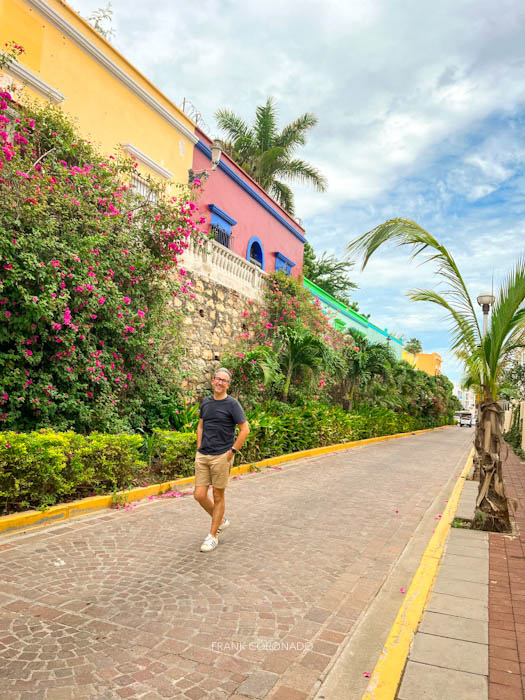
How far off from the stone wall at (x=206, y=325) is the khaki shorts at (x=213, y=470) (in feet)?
19.0

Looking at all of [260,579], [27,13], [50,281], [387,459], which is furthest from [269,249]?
[260,579]

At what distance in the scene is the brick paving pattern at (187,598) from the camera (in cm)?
280

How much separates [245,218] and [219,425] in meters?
12.0

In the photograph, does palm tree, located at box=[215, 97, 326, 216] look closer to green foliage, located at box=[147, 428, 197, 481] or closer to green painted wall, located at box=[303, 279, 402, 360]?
green painted wall, located at box=[303, 279, 402, 360]

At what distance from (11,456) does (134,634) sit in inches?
111

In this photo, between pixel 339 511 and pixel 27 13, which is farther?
pixel 27 13

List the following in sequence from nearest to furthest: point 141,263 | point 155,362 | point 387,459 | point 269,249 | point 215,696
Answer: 1. point 215,696
2. point 141,263
3. point 155,362
4. point 387,459
5. point 269,249

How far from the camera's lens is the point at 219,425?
514 centimetres

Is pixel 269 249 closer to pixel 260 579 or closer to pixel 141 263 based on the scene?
pixel 141 263

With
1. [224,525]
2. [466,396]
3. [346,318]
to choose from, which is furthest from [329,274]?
[466,396]

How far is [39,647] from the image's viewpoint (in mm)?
3029

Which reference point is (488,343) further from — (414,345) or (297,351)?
(414,345)

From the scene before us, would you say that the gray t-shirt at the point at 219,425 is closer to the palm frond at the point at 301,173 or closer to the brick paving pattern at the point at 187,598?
the brick paving pattern at the point at 187,598

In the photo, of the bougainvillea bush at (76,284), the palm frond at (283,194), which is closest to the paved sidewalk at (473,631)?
the bougainvillea bush at (76,284)
